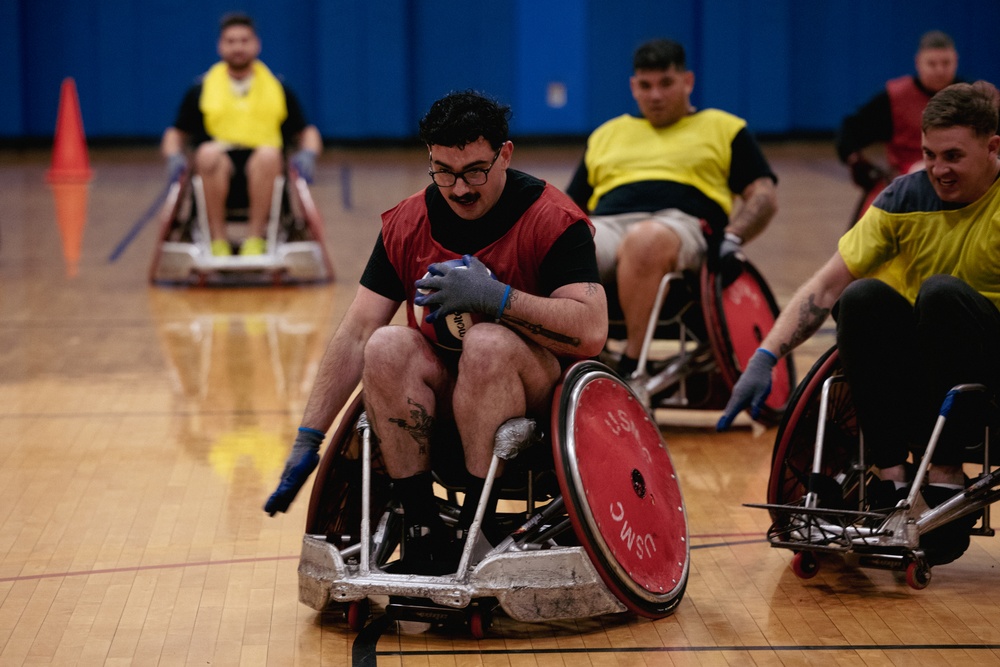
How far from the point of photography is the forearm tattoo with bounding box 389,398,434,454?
10.3ft

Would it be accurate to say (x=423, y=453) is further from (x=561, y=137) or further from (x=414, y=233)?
(x=561, y=137)

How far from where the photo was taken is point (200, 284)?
7.90 meters

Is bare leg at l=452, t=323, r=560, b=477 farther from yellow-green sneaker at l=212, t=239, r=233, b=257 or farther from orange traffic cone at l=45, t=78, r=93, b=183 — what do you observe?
orange traffic cone at l=45, t=78, r=93, b=183

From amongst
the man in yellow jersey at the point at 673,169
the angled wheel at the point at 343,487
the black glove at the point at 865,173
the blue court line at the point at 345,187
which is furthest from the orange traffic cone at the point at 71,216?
the angled wheel at the point at 343,487

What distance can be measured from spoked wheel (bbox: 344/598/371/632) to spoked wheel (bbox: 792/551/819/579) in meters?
1.02

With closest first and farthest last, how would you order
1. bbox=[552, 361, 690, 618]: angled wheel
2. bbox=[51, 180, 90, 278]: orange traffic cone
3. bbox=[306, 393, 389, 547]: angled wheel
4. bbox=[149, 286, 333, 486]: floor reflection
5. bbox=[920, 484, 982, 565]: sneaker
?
bbox=[552, 361, 690, 618]: angled wheel
bbox=[306, 393, 389, 547]: angled wheel
bbox=[920, 484, 982, 565]: sneaker
bbox=[149, 286, 333, 486]: floor reflection
bbox=[51, 180, 90, 278]: orange traffic cone

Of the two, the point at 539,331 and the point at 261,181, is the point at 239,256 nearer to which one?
the point at 261,181

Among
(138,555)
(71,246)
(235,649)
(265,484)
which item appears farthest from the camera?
(71,246)

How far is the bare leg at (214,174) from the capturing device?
25.3 ft

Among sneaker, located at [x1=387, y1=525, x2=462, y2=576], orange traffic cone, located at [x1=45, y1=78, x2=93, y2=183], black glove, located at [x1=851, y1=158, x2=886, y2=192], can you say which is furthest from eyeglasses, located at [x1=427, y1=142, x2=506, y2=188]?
orange traffic cone, located at [x1=45, y1=78, x2=93, y2=183]

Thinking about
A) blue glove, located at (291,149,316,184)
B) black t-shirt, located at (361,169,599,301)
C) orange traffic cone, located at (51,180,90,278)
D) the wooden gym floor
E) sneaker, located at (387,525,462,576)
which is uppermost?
black t-shirt, located at (361,169,599,301)

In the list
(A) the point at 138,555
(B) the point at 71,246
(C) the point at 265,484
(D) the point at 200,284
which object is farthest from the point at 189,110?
(A) the point at 138,555

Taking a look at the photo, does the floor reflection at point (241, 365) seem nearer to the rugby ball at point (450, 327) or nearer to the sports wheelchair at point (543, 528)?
the sports wheelchair at point (543, 528)

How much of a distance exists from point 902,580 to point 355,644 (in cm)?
129
